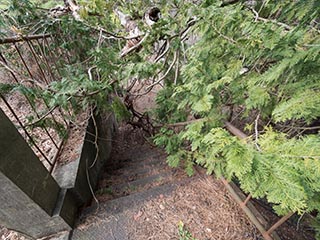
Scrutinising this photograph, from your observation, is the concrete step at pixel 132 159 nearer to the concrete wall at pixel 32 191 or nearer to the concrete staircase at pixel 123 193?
the concrete staircase at pixel 123 193

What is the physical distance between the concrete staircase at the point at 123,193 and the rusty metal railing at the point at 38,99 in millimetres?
727

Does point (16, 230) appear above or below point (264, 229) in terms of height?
above

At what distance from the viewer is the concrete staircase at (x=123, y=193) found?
188cm

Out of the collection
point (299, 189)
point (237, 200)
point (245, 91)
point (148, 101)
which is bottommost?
point (148, 101)

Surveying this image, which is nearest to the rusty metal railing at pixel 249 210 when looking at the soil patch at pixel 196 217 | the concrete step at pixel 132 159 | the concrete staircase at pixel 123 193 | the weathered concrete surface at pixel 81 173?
Answer: the soil patch at pixel 196 217

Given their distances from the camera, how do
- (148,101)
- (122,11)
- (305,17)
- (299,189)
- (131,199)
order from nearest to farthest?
(299,189) < (305,17) < (131,199) < (122,11) < (148,101)

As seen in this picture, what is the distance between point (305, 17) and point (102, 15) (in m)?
3.62

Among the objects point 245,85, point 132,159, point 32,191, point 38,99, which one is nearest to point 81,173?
point 32,191

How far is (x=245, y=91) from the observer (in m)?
1.76

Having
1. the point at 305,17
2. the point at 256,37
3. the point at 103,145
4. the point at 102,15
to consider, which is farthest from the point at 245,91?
the point at 102,15

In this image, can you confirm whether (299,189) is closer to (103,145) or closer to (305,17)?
(305,17)

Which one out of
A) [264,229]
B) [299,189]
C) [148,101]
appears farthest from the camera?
[148,101]

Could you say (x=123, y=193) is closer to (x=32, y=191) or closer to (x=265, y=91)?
(x=32, y=191)

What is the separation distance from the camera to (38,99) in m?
2.87
